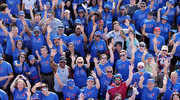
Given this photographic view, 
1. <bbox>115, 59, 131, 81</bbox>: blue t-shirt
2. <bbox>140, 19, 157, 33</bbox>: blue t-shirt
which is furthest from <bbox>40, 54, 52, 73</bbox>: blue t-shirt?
<bbox>140, 19, 157, 33</bbox>: blue t-shirt

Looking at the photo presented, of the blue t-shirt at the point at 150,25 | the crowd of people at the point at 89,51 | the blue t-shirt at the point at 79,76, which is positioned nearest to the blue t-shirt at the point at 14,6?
the crowd of people at the point at 89,51

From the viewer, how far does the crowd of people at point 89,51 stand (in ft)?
31.2

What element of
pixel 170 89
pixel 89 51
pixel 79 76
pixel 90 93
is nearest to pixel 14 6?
pixel 89 51

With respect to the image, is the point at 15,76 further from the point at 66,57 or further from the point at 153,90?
the point at 153,90

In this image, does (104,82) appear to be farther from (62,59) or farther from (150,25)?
(150,25)

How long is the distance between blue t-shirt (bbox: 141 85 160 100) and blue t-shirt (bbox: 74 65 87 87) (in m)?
1.80

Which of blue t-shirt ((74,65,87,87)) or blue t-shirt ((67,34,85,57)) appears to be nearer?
blue t-shirt ((74,65,87,87))

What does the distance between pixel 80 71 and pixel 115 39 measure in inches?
76.9

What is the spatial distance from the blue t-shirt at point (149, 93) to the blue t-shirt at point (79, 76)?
1.80 m

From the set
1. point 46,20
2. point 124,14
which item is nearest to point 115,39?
point 124,14

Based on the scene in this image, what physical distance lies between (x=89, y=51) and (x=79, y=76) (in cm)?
174

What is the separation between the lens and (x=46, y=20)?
1205 cm

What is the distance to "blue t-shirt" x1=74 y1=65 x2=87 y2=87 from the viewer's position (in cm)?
1019

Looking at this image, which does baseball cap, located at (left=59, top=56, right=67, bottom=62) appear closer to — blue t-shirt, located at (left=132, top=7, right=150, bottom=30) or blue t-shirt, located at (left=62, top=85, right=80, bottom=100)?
blue t-shirt, located at (left=62, top=85, right=80, bottom=100)
